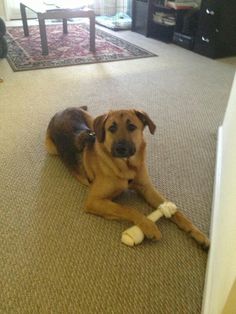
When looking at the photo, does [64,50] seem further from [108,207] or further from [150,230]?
[150,230]

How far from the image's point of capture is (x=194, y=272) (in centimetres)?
120

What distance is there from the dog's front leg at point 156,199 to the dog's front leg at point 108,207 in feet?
0.42

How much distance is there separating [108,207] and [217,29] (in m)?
3.07

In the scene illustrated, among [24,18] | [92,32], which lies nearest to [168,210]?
[92,32]

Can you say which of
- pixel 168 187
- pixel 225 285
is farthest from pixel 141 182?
pixel 225 285

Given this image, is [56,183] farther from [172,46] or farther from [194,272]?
[172,46]

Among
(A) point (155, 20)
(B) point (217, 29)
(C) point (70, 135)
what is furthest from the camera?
(A) point (155, 20)

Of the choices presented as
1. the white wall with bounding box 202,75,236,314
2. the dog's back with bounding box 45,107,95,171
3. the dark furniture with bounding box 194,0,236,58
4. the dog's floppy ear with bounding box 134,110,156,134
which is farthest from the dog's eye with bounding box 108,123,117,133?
the dark furniture with bounding box 194,0,236,58

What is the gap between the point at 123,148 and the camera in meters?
1.32

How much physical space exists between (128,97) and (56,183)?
1.29 m

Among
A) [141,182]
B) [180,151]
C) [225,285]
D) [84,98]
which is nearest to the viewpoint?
[225,285]

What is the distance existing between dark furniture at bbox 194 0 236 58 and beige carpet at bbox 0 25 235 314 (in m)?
1.12

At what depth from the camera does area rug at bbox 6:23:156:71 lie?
3.44 m

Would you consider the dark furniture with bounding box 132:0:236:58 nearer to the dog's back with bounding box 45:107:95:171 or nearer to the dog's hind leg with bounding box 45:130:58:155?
the dog's back with bounding box 45:107:95:171
